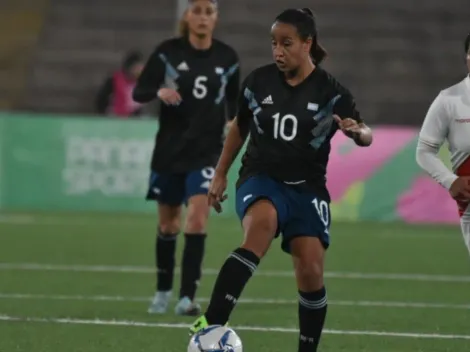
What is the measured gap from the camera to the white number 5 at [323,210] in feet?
22.3

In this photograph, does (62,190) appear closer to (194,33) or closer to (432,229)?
(432,229)

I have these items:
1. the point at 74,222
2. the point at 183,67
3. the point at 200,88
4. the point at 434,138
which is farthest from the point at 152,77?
the point at 74,222

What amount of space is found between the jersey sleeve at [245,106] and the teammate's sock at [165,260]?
105 inches

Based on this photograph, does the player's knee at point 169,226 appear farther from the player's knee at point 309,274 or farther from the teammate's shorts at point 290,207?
the player's knee at point 309,274

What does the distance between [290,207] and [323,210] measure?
0.19m

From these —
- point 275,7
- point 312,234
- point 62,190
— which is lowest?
point 62,190

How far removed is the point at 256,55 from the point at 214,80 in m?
14.9

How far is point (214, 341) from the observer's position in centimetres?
634

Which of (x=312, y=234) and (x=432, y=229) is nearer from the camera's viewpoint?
(x=312, y=234)

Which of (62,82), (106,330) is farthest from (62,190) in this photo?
(106,330)

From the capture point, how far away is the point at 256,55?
24312 mm

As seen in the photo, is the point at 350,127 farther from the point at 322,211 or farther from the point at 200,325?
the point at 200,325

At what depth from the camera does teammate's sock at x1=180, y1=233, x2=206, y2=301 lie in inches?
365

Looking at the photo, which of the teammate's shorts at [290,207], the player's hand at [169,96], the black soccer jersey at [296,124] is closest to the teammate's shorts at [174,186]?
the player's hand at [169,96]
